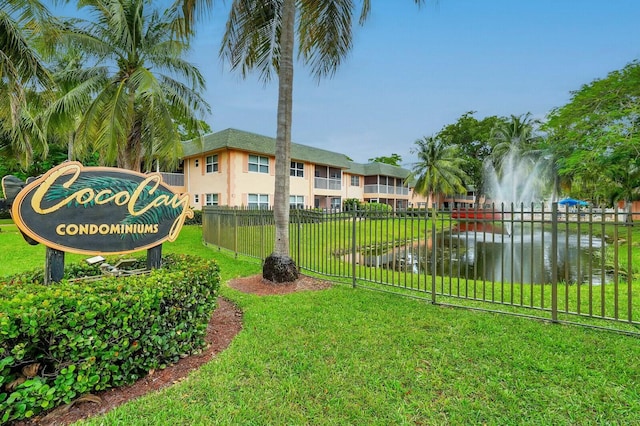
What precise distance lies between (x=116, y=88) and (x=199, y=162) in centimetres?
1112

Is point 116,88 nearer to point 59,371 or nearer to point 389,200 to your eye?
point 59,371

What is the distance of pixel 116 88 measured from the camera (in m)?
13.5

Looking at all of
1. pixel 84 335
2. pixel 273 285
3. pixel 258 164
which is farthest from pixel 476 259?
pixel 258 164

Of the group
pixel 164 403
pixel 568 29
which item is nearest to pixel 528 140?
pixel 568 29

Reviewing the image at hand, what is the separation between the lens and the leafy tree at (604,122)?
15.2 m

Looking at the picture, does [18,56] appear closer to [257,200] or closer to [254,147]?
[254,147]

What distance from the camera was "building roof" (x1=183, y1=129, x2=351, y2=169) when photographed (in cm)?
2191

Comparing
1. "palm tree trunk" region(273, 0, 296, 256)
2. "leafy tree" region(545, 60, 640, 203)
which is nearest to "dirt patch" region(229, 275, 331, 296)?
"palm tree trunk" region(273, 0, 296, 256)

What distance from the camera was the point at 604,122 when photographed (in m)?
16.3

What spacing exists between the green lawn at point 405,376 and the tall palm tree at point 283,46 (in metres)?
2.72

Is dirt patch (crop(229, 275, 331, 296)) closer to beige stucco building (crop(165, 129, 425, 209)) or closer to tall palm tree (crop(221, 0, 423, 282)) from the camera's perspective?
tall palm tree (crop(221, 0, 423, 282))

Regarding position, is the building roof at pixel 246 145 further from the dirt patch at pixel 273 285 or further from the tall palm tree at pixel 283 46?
the dirt patch at pixel 273 285

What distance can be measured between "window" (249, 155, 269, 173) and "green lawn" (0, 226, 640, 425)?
1951cm

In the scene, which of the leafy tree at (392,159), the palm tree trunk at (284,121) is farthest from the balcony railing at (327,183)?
the leafy tree at (392,159)
